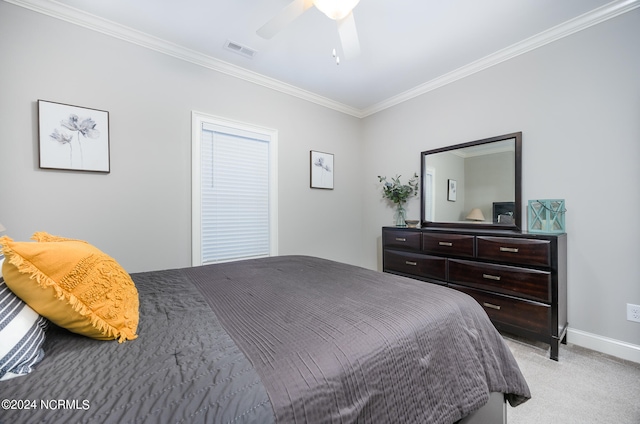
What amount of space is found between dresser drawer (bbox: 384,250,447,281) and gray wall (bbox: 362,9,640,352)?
1.00 meters

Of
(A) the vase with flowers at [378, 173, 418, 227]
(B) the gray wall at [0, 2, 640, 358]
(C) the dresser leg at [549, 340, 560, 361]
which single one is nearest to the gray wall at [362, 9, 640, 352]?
(B) the gray wall at [0, 2, 640, 358]

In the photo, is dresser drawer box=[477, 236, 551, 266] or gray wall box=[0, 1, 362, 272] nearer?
gray wall box=[0, 1, 362, 272]

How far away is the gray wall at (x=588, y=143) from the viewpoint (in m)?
1.94

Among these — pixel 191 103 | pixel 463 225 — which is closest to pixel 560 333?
pixel 463 225

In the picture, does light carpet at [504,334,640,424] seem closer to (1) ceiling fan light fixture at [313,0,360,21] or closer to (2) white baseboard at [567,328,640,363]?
(2) white baseboard at [567,328,640,363]

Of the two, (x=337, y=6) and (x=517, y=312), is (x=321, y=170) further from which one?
(x=517, y=312)

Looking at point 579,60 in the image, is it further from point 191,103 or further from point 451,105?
point 191,103

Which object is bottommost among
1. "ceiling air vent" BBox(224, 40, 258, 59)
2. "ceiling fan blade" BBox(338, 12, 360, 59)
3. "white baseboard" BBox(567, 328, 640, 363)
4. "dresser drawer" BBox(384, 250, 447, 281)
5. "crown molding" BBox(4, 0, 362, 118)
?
"white baseboard" BBox(567, 328, 640, 363)

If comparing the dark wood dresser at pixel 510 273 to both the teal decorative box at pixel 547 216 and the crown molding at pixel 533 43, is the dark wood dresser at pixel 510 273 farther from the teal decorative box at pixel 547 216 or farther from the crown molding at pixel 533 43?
the crown molding at pixel 533 43

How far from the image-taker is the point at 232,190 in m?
2.83

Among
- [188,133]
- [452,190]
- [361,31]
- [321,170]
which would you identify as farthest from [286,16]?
[452,190]

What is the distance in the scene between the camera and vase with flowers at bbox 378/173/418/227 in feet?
10.9

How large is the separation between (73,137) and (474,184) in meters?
3.63

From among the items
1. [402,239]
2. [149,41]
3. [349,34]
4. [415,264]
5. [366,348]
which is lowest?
[415,264]
